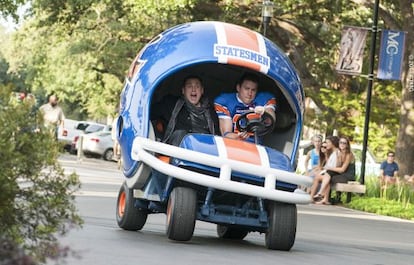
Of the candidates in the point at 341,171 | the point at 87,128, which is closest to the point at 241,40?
the point at 341,171

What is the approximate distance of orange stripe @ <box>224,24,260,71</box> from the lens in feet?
44.8

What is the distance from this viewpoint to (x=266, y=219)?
12.7 m

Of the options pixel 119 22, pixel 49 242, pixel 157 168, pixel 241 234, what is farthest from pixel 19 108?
pixel 119 22

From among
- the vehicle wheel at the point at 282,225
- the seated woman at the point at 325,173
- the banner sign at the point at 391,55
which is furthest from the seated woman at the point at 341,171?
the vehicle wheel at the point at 282,225

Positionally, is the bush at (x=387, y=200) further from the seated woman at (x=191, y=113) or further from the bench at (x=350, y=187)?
the seated woman at (x=191, y=113)

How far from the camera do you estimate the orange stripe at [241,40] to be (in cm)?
1366

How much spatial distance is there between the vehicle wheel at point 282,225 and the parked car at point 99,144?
139ft

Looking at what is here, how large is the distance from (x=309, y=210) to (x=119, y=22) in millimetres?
26287

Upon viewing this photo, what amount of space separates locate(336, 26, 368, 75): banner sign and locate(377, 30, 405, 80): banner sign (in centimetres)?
57

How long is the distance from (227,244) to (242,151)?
1.24 meters

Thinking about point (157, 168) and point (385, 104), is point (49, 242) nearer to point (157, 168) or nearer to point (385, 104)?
point (157, 168)

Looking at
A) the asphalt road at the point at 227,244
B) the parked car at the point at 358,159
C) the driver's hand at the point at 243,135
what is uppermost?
the parked car at the point at 358,159

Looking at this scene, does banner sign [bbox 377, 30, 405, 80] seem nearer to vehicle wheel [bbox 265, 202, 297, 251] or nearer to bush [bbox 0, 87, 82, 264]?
vehicle wheel [bbox 265, 202, 297, 251]

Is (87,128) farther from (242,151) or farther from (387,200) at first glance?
(242,151)
